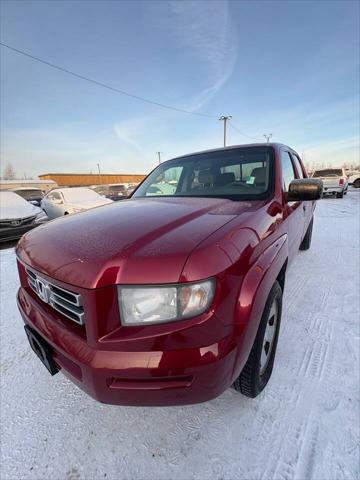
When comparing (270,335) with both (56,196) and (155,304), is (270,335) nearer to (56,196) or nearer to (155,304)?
(155,304)

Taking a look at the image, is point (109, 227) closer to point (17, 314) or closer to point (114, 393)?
point (114, 393)

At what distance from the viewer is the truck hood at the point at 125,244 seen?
1.04 metres

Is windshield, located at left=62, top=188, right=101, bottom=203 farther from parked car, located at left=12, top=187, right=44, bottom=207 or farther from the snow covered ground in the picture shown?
the snow covered ground

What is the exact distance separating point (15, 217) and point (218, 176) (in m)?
5.75

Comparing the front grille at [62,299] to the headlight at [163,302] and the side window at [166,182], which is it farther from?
the side window at [166,182]

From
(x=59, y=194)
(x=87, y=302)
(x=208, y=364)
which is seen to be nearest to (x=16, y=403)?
(x=87, y=302)

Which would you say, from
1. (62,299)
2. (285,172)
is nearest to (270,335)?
(62,299)

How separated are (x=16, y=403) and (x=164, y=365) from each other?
1.43 meters

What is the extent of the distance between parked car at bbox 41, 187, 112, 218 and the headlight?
7291 mm

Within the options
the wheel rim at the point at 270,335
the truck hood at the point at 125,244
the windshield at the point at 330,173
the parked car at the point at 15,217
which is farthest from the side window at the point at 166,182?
the windshield at the point at 330,173

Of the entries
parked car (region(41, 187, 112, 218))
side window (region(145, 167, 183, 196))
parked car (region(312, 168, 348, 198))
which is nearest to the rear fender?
side window (region(145, 167, 183, 196))

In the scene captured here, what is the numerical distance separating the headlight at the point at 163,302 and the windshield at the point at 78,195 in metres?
8.09

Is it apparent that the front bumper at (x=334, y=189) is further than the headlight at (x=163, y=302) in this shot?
Yes

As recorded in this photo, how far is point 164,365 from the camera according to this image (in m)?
1.04
